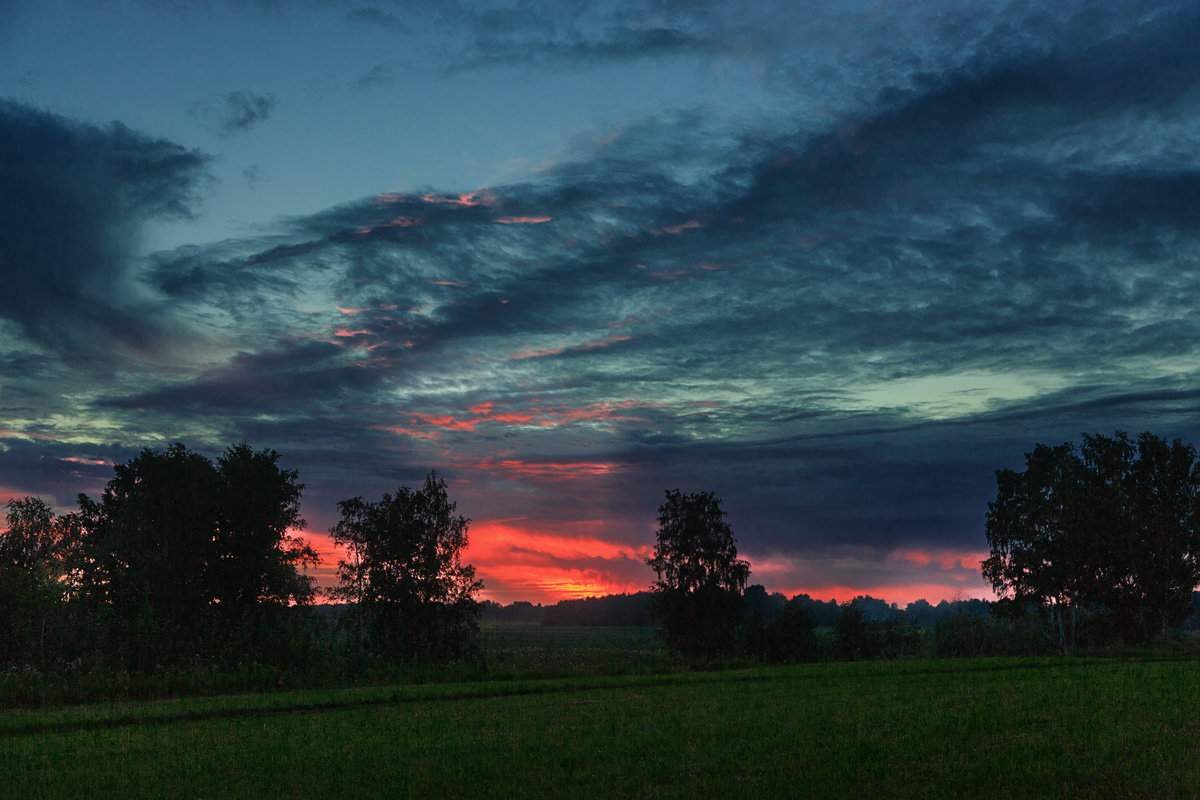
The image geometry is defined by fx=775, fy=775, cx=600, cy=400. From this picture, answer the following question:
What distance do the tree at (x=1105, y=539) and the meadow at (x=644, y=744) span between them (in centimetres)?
4042

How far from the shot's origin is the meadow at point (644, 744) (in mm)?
14203

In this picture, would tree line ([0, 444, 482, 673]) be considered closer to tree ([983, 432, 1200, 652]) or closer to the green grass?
the green grass

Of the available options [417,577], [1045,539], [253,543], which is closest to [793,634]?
[1045,539]

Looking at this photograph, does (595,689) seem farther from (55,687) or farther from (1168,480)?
(1168,480)

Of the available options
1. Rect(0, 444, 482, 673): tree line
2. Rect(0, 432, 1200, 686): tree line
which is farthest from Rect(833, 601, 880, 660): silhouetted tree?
Rect(0, 444, 482, 673): tree line

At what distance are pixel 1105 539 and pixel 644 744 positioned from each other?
206ft

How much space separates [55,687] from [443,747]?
894 inches

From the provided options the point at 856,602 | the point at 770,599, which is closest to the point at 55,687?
the point at 856,602

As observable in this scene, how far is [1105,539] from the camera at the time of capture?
214 feet

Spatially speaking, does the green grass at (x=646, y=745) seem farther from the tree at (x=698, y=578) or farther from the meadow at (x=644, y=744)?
the tree at (x=698, y=578)

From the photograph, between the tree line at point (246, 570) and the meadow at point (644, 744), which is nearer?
the meadow at point (644, 744)

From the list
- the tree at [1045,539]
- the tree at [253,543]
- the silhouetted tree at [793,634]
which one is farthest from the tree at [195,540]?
the tree at [1045,539]

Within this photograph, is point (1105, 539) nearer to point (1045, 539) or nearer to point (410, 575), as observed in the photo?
point (1045, 539)

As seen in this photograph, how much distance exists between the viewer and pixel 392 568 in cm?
4975
